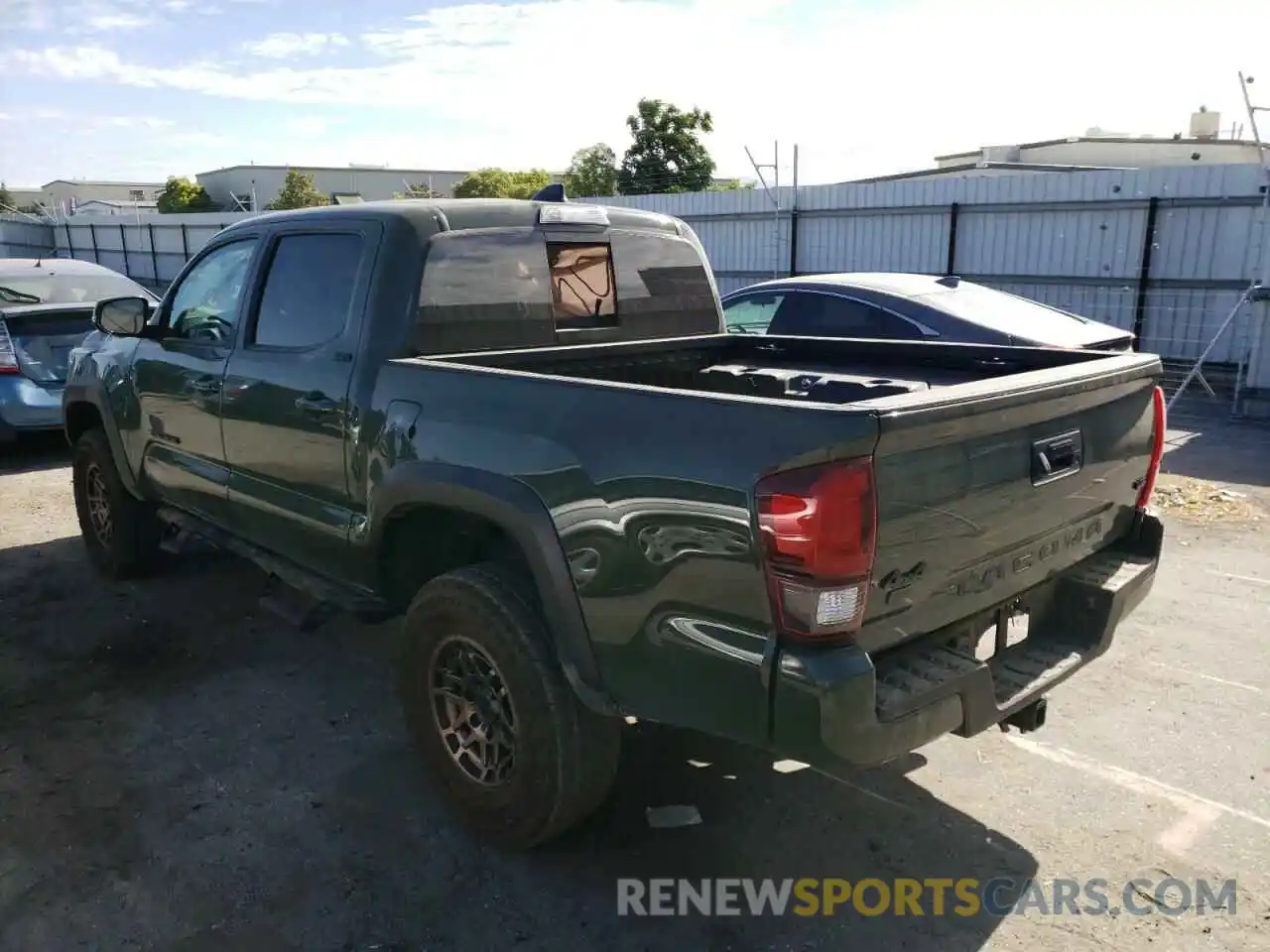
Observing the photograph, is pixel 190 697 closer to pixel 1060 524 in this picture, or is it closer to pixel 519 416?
pixel 519 416

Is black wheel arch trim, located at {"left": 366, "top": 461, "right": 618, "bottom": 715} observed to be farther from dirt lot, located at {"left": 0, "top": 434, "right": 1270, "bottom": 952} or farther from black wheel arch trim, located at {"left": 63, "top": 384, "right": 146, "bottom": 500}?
black wheel arch trim, located at {"left": 63, "top": 384, "right": 146, "bottom": 500}

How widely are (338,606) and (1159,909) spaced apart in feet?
9.64

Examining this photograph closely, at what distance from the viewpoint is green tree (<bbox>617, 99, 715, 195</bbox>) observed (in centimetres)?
3700

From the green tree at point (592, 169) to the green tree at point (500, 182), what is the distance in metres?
1.47

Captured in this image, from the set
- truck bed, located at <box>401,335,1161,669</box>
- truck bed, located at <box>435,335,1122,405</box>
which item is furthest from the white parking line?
truck bed, located at <box>435,335,1122,405</box>

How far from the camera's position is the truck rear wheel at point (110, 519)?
5582 mm

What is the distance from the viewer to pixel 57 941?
9.13ft

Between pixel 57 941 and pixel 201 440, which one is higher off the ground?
pixel 201 440

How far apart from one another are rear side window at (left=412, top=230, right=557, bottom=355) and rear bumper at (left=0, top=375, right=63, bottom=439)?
6113 millimetres

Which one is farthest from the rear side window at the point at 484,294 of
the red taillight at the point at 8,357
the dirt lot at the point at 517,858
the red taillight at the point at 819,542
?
the red taillight at the point at 8,357

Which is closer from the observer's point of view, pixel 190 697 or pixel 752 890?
pixel 752 890

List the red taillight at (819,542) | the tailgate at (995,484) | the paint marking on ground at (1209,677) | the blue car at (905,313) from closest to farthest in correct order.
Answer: the red taillight at (819,542), the tailgate at (995,484), the paint marking on ground at (1209,677), the blue car at (905,313)

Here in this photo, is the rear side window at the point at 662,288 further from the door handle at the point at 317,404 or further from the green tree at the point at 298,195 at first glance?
the green tree at the point at 298,195

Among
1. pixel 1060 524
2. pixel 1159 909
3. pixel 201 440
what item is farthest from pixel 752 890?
pixel 201 440
